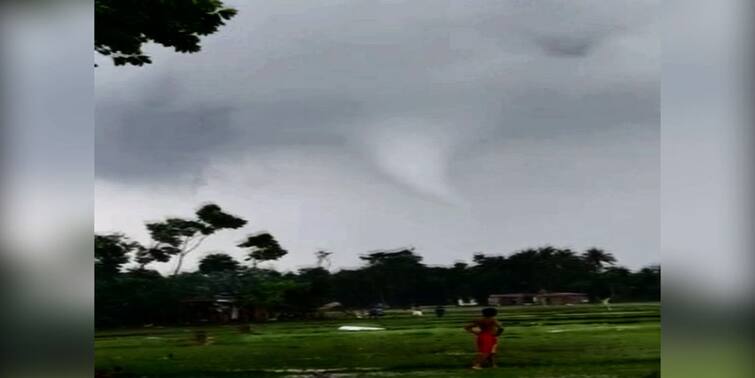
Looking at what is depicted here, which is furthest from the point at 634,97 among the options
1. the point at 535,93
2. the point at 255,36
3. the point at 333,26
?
the point at 255,36

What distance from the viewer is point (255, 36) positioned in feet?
14.2

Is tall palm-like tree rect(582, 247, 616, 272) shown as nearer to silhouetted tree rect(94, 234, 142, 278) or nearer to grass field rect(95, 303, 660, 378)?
grass field rect(95, 303, 660, 378)

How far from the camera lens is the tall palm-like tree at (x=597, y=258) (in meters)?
4.26

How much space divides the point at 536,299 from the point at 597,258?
0.40m

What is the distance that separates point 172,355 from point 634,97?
2931mm

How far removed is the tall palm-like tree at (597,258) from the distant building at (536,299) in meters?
0.18

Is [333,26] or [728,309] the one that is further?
[333,26]

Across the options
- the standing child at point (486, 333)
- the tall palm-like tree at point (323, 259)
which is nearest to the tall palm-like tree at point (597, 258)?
the standing child at point (486, 333)

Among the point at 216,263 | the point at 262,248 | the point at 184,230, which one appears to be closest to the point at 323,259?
the point at 262,248

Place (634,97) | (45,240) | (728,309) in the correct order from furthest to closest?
(634,97)
(45,240)
(728,309)

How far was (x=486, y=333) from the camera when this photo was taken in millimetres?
4312

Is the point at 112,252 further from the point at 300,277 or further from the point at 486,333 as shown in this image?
the point at 486,333

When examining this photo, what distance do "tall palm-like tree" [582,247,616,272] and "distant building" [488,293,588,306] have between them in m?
0.18

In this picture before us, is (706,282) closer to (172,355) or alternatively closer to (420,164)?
(420,164)
